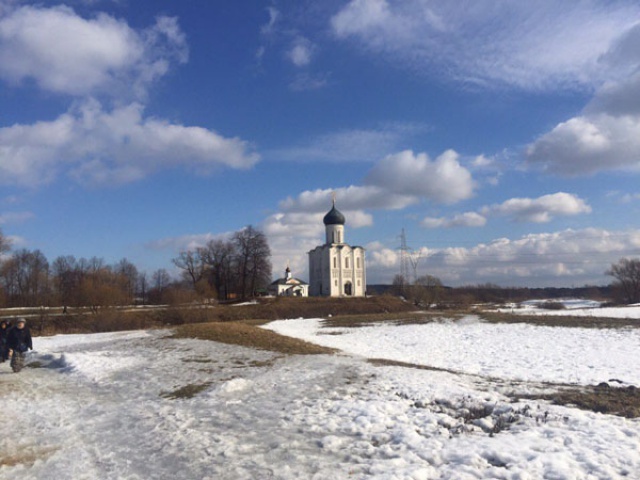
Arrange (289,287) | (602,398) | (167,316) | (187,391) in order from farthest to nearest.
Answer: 1. (289,287)
2. (167,316)
3. (187,391)
4. (602,398)

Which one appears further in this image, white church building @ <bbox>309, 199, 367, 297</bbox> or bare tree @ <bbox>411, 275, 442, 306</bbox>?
white church building @ <bbox>309, 199, 367, 297</bbox>

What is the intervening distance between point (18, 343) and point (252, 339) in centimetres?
864

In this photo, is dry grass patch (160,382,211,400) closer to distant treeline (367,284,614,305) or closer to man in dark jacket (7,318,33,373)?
man in dark jacket (7,318,33,373)

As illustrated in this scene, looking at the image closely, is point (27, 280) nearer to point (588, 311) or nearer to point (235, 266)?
point (235, 266)

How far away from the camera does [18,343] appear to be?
1500cm

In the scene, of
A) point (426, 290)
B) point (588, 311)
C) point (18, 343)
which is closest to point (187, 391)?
point (18, 343)

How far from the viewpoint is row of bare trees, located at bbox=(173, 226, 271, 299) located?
7450 cm

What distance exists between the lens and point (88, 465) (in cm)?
697

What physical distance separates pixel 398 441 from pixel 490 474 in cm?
163

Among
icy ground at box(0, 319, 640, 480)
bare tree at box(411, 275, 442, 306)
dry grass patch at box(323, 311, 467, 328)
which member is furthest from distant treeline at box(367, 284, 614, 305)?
icy ground at box(0, 319, 640, 480)

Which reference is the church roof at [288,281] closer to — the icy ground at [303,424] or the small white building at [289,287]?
the small white building at [289,287]

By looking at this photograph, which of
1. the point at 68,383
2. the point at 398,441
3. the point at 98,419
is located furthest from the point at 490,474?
the point at 68,383

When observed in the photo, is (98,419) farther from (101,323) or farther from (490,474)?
(101,323)

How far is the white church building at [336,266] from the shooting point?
267ft
